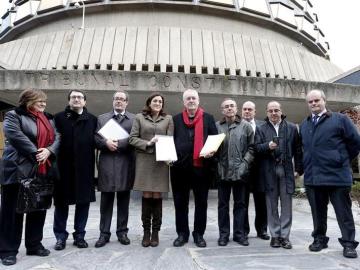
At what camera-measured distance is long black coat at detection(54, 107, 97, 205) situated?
4578 mm

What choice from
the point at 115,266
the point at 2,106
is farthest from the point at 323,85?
the point at 2,106

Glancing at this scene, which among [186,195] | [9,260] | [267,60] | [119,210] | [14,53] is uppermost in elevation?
[14,53]

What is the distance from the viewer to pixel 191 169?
15.3 feet

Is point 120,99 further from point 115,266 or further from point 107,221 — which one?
point 115,266

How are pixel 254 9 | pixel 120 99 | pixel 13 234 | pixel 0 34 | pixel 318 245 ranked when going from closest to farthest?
1. pixel 13 234
2. pixel 318 245
3. pixel 120 99
4. pixel 254 9
5. pixel 0 34

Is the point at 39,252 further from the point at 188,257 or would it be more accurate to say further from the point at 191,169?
the point at 191,169

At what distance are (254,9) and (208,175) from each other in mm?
14132

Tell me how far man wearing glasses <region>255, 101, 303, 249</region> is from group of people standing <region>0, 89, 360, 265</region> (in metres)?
0.01

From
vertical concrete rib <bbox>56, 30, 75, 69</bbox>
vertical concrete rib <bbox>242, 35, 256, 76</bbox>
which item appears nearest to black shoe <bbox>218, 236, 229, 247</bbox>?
vertical concrete rib <bbox>242, 35, 256, 76</bbox>

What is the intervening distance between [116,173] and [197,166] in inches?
40.4

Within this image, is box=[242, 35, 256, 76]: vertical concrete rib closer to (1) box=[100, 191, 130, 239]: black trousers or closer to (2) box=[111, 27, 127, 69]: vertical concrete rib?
(2) box=[111, 27, 127, 69]: vertical concrete rib

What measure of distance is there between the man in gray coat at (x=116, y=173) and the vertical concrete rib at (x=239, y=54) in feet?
32.3

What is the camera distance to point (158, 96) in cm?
476

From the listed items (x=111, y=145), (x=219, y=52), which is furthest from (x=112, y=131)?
(x=219, y=52)
